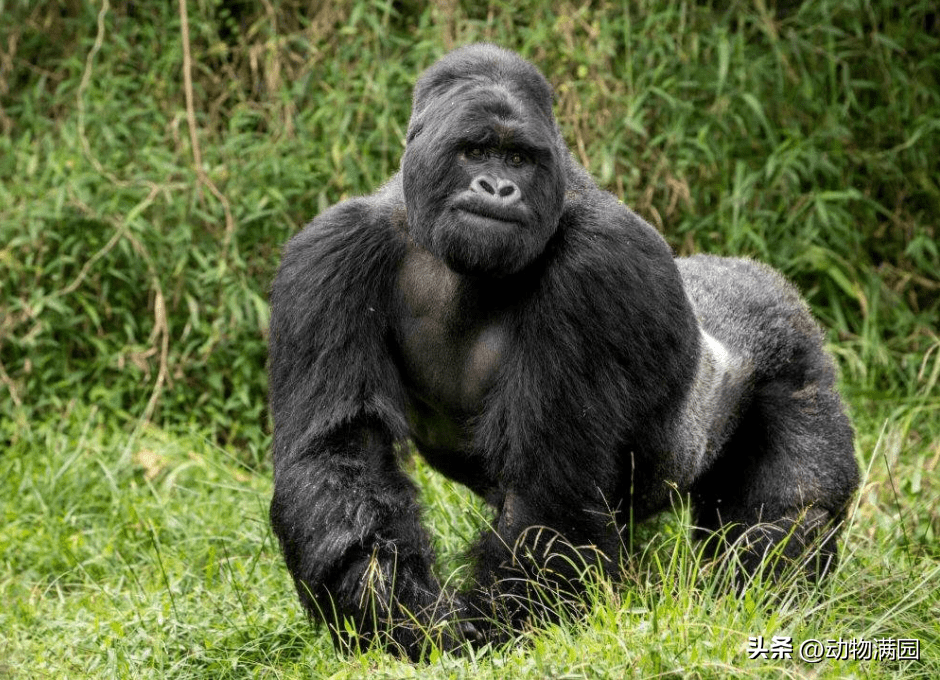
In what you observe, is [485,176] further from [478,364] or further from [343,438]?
[343,438]

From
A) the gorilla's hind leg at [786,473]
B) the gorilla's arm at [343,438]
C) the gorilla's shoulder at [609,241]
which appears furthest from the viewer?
the gorilla's hind leg at [786,473]

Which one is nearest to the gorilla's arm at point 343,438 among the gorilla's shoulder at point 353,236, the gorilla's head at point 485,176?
the gorilla's shoulder at point 353,236

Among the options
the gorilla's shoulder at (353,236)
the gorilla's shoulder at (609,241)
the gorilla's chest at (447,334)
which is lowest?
the gorilla's chest at (447,334)

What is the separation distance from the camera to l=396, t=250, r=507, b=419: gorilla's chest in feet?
12.0

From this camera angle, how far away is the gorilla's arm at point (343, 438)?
331 centimetres

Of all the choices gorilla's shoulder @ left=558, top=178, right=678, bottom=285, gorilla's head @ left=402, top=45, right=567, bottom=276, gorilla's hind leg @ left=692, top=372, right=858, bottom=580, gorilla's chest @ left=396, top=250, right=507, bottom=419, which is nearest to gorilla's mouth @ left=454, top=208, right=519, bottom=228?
gorilla's head @ left=402, top=45, right=567, bottom=276

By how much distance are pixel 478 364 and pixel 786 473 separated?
3.94 feet

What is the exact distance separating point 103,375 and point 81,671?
9.37ft

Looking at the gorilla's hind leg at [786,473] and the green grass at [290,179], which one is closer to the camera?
the gorilla's hind leg at [786,473]

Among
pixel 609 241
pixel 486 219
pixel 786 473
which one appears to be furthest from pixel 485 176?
pixel 786 473

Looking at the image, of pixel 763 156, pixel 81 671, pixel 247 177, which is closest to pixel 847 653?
pixel 81 671

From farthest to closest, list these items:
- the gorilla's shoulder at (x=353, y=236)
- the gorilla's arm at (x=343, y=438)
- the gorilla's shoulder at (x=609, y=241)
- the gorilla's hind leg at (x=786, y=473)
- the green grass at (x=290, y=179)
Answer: the green grass at (x=290, y=179) < the gorilla's hind leg at (x=786, y=473) < the gorilla's shoulder at (x=353, y=236) < the gorilla's shoulder at (x=609, y=241) < the gorilla's arm at (x=343, y=438)

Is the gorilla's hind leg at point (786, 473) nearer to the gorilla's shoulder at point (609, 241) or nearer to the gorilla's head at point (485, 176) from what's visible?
the gorilla's shoulder at point (609, 241)

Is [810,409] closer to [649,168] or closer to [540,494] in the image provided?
[540,494]
